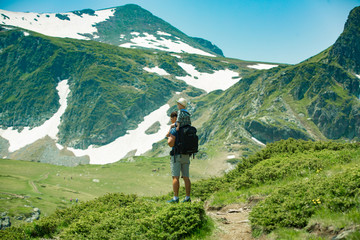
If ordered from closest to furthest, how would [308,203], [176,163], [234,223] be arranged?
[308,203]
[234,223]
[176,163]

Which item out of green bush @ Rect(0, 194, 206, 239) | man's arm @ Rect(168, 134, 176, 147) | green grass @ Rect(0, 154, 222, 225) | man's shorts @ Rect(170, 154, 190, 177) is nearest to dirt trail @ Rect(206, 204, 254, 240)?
green bush @ Rect(0, 194, 206, 239)

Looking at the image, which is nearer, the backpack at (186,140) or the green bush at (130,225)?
the green bush at (130,225)

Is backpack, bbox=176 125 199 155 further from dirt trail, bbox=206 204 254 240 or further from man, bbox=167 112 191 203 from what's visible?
dirt trail, bbox=206 204 254 240

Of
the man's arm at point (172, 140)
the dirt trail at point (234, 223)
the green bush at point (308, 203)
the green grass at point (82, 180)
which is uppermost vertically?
the man's arm at point (172, 140)

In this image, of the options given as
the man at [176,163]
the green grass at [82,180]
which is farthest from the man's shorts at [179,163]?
the green grass at [82,180]

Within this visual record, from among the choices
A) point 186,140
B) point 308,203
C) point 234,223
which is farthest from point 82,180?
point 308,203

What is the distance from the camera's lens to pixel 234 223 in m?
10.9

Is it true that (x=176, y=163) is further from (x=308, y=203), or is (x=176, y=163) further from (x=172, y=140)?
(x=308, y=203)

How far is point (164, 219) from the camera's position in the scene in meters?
9.67

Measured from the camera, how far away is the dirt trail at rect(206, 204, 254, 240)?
9.48m

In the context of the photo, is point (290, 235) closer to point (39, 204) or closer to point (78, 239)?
point (78, 239)

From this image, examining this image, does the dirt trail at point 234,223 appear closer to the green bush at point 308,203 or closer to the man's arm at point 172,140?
the green bush at point 308,203

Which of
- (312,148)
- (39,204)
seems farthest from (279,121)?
(312,148)

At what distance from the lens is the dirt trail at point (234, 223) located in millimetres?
9475
